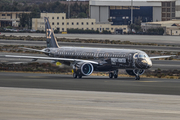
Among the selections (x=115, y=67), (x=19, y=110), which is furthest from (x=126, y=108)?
(x=115, y=67)

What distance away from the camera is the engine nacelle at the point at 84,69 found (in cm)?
4844

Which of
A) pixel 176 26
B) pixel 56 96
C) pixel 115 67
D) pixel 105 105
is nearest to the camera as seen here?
pixel 105 105

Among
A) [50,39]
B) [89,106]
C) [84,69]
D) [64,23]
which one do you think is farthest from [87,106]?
[64,23]

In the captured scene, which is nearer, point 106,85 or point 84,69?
point 106,85

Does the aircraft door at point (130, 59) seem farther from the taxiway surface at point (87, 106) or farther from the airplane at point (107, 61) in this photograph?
the taxiway surface at point (87, 106)

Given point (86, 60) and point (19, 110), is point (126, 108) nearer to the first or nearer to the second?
point (19, 110)

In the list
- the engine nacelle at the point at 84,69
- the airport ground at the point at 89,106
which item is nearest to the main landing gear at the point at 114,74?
the engine nacelle at the point at 84,69

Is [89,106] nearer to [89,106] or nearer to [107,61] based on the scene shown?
[89,106]

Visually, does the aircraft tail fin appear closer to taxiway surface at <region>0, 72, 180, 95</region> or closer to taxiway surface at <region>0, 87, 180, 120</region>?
taxiway surface at <region>0, 72, 180, 95</region>

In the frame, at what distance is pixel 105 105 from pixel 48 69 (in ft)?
128

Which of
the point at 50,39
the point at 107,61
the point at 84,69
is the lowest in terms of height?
the point at 84,69

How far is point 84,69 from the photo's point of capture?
160 ft

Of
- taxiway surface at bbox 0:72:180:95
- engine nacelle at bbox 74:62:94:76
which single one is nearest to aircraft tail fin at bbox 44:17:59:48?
engine nacelle at bbox 74:62:94:76

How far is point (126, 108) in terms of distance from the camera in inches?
912
